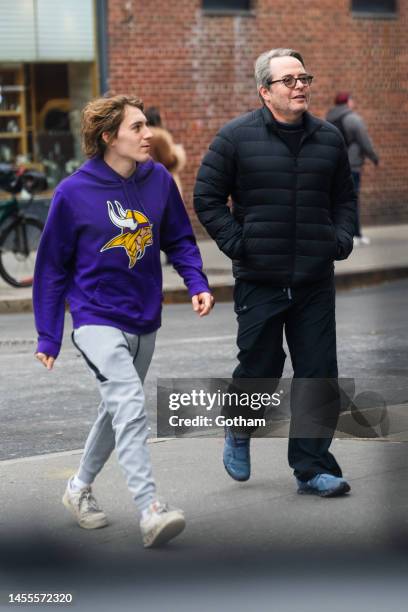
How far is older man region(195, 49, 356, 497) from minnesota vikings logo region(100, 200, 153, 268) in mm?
519

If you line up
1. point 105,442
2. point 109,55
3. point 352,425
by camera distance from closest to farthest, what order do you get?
point 352,425
point 105,442
point 109,55

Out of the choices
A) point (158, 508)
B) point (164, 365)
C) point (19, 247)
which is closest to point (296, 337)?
point (158, 508)

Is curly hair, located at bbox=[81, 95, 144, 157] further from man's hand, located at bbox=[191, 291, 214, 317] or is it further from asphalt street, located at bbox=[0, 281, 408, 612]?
asphalt street, located at bbox=[0, 281, 408, 612]

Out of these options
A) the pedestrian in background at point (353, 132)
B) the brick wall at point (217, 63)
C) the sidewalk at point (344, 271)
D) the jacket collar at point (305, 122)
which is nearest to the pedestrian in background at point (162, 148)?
the sidewalk at point (344, 271)

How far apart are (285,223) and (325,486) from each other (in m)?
0.92

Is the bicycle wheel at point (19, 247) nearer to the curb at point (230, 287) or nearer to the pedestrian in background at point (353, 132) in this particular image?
the curb at point (230, 287)

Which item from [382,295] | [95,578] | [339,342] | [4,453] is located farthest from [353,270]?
[95,578]

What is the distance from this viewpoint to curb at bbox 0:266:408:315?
11.7 metres

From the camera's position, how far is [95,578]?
11.6ft

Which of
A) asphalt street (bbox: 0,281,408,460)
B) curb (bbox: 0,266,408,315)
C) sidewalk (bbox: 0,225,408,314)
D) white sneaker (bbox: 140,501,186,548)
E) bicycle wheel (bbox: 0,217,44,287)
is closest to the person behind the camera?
white sneaker (bbox: 140,501,186,548)

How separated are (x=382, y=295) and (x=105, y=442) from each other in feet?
27.0

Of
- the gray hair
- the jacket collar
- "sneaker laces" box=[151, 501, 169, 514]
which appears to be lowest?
"sneaker laces" box=[151, 501, 169, 514]

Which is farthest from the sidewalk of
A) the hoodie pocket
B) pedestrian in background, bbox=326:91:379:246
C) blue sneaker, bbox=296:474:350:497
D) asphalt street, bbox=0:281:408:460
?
the hoodie pocket

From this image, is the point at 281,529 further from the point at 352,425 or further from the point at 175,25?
the point at 175,25
